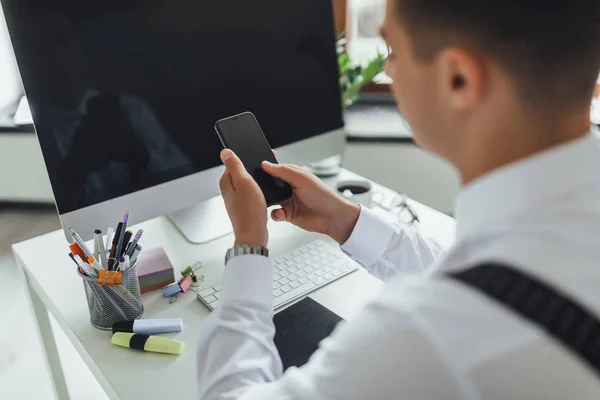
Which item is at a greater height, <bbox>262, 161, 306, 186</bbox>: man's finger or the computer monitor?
the computer monitor

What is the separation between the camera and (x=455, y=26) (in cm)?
49

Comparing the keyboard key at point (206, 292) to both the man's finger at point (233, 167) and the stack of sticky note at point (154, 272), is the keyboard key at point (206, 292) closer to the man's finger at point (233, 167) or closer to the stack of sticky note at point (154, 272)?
the stack of sticky note at point (154, 272)

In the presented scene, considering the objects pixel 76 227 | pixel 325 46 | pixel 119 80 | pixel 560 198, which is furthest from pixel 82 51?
pixel 560 198

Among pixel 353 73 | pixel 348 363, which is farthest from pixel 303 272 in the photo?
pixel 353 73

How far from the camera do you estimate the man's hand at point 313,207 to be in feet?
2.87

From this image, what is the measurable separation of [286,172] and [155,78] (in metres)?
0.25

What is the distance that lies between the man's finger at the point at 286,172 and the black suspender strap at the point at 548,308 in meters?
0.48

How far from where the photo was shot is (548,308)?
0.40 metres

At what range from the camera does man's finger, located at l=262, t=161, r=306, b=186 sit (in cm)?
86

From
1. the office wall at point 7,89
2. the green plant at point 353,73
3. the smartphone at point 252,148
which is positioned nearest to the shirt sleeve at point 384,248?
the smartphone at point 252,148

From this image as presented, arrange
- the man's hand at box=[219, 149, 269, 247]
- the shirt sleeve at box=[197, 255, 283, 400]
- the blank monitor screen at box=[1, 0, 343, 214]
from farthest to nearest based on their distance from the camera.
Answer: the blank monitor screen at box=[1, 0, 343, 214] → the man's hand at box=[219, 149, 269, 247] → the shirt sleeve at box=[197, 255, 283, 400]

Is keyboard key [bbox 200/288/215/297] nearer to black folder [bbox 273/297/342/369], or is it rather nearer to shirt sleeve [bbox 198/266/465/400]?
black folder [bbox 273/297/342/369]

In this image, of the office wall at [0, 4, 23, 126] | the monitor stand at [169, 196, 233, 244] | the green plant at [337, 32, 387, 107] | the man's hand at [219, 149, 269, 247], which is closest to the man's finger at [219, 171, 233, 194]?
the man's hand at [219, 149, 269, 247]

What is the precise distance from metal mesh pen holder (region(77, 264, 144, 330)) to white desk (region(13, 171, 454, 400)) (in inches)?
0.8
